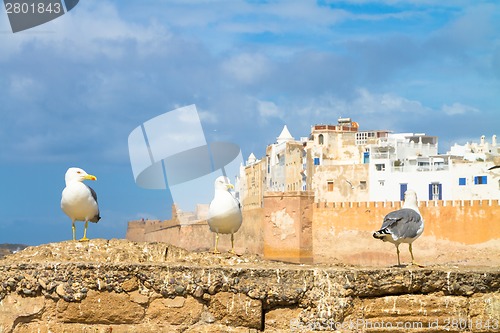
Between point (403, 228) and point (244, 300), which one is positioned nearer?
point (244, 300)

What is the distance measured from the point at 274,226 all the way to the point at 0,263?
3539cm

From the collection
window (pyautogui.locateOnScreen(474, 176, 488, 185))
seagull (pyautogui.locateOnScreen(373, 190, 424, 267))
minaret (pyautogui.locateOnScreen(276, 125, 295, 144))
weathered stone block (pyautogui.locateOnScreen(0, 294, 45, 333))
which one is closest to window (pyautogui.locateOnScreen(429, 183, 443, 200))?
window (pyautogui.locateOnScreen(474, 176, 488, 185))

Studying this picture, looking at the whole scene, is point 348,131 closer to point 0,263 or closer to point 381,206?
point 381,206

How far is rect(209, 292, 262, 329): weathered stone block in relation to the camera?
4500 millimetres

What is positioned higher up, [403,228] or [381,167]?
[381,167]

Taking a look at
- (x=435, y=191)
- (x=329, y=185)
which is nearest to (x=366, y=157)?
(x=329, y=185)

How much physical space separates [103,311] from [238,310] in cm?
74

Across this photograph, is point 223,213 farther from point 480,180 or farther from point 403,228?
point 480,180

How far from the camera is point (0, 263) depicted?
199 inches

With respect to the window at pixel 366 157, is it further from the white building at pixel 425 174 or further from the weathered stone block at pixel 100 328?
the weathered stone block at pixel 100 328

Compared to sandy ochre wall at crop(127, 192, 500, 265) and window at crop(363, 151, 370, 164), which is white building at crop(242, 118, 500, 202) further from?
sandy ochre wall at crop(127, 192, 500, 265)

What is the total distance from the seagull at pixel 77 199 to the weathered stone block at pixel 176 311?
351cm

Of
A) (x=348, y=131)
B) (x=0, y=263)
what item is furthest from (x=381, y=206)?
(x=0, y=263)

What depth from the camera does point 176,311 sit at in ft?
14.9
